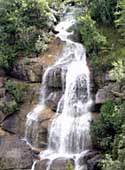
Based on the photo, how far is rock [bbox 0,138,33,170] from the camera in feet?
76.7

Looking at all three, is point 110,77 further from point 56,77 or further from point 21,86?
point 21,86

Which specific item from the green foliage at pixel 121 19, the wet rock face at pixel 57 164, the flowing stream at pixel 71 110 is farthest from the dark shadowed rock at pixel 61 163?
the green foliage at pixel 121 19

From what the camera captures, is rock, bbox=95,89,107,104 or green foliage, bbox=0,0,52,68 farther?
green foliage, bbox=0,0,52,68

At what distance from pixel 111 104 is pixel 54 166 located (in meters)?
3.91

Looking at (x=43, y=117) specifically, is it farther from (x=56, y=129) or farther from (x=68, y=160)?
(x=68, y=160)

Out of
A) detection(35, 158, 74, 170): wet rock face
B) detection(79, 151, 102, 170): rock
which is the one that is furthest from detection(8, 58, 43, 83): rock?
detection(79, 151, 102, 170): rock

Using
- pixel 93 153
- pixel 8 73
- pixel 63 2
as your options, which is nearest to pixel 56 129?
pixel 93 153

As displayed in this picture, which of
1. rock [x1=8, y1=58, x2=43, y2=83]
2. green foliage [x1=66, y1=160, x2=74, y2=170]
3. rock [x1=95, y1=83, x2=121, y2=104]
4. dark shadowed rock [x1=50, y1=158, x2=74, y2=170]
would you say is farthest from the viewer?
rock [x1=8, y1=58, x2=43, y2=83]

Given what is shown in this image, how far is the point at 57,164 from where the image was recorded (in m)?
22.7

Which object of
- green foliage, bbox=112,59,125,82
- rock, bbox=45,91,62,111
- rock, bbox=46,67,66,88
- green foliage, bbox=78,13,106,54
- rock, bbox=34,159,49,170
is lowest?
rock, bbox=34,159,49,170

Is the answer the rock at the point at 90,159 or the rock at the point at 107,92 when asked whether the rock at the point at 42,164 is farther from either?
the rock at the point at 107,92

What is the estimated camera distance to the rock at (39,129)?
24.8 meters

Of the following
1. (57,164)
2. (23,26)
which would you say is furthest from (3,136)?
(23,26)

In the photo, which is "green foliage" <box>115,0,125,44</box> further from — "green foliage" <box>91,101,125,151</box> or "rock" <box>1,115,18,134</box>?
"rock" <box>1,115,18,134</box>
